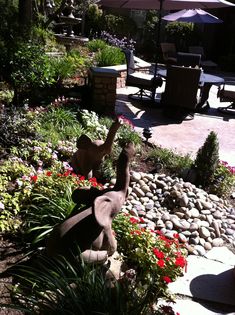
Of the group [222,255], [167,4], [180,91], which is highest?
[167,4]

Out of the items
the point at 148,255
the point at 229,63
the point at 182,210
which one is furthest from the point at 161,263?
the point at 229,63

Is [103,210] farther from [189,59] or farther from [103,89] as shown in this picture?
[189,59]

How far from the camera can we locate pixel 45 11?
13.2 metres

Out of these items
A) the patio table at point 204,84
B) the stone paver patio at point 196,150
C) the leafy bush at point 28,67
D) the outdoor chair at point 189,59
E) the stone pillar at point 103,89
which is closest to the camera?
the stone paver patio at point 196,150

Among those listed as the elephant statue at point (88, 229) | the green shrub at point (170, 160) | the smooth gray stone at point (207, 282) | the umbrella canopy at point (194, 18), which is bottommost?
the smooth gray stone at point (207, 282)

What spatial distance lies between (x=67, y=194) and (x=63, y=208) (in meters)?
0.20

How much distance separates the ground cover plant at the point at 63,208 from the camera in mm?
2330

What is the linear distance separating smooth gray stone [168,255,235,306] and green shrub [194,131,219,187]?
1.55 metres

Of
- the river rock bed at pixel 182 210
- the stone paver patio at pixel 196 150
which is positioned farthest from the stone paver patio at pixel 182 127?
the river rock bed at pixel 182 210

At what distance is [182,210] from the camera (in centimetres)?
432

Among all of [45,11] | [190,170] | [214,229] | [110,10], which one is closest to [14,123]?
[190,170]

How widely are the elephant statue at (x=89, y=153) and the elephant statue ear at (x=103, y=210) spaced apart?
1.36 metres

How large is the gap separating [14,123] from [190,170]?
91.0 inches

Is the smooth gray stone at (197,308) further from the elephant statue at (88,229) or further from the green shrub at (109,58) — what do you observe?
the green shrub at (109,58)
